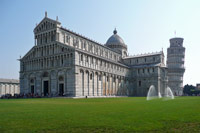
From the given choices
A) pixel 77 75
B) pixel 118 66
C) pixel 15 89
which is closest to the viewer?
pixel 77 75

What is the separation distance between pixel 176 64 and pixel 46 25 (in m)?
80.3

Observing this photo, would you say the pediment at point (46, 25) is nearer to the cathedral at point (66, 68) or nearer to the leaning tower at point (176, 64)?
the cathedral at point (66, 68)

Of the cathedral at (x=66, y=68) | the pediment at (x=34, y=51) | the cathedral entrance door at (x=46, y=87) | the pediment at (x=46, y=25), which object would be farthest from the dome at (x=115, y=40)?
the cathedral entrance door at (x=46, y=87)

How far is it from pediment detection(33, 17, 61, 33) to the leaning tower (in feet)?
253

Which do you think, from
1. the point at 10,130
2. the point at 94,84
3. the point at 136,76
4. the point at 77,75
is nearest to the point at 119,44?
the point at 136,76

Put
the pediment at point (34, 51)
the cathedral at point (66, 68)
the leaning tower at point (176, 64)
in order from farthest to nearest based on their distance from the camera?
the leaning tower at point (176, 64), the pediment at point (34, 51), the cathedral at point (66, 68)

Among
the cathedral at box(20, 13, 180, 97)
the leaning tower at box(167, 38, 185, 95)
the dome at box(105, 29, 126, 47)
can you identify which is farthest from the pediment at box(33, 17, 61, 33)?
the leaning tower at box(167, 38, 185, 95)

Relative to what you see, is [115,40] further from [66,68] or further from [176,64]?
[66,68]

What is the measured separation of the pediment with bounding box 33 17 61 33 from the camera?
196 feet

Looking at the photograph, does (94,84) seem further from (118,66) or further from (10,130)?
(10,130)

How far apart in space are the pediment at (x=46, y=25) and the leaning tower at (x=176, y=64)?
77173 millimetres

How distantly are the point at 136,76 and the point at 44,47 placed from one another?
131 feet

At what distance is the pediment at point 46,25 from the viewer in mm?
59784

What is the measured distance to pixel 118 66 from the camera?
78.1 meters
